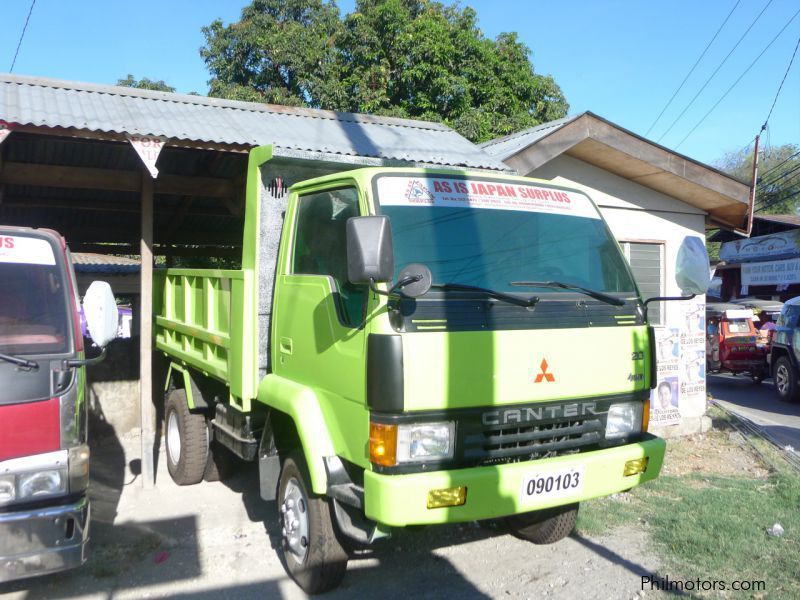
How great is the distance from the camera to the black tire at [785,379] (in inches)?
482

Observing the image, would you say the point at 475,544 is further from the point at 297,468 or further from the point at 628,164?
the point at 628,164

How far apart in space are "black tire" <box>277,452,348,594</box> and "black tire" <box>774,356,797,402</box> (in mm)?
10967

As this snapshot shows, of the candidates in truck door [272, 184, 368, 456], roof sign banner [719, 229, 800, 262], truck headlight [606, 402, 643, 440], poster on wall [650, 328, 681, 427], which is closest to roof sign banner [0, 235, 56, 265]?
truck door [272, 184, 368, 456]

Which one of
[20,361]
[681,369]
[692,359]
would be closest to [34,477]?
[20,361]

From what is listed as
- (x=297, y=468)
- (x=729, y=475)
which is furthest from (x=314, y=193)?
(x=729, y=475)

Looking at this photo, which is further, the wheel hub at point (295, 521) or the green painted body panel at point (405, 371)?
the wheel hub at point (295, 521)

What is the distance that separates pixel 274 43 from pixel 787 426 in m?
14.8

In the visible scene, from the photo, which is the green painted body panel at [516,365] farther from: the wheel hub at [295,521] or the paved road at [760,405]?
the paved road at [760,405]

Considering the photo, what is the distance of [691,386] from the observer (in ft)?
28.9

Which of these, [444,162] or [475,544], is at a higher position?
[444,162]

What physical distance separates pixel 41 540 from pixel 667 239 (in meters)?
7.68

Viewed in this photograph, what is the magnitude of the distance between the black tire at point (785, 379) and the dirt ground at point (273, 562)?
28.9 feet

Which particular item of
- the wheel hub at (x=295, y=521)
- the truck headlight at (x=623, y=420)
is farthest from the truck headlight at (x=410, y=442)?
the truck headlight at (x=623, y=420)

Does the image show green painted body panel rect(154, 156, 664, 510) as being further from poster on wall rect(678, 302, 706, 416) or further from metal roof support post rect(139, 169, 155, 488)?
poster on wall rect(678, 302, 706, 416)
